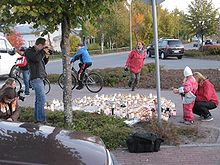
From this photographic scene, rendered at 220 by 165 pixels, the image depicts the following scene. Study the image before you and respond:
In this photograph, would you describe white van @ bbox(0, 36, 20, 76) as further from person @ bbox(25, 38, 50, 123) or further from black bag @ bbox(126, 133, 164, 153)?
black bag @ bbox(126, 133, 164, 153)

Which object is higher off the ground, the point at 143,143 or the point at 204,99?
the point at 204,99

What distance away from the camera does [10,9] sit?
22.7 feet

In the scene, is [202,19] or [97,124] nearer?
[97,124]

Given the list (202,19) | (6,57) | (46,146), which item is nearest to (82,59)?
(6,57)

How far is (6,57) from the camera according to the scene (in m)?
20.5

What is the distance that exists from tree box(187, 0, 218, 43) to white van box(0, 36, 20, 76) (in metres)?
24.8

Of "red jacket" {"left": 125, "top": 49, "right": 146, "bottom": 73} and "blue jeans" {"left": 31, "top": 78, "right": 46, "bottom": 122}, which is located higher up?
"red jacket" {"left": 125, "top": 49, "right": 146, "bottom": 73}

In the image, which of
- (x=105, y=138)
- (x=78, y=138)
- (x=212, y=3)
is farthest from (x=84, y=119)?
(x=212, y=3)

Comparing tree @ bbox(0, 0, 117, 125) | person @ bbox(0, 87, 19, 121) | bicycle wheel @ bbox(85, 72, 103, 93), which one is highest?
tree @ bbox(0, 0, 117, 125)

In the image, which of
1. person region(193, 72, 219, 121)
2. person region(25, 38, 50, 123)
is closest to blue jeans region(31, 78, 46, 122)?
person region(25, 38, 50, 123)

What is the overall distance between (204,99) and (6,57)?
13.3 metres

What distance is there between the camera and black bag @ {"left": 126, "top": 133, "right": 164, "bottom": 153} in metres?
6.75

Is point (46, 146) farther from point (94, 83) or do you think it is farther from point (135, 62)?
point (135, 62)

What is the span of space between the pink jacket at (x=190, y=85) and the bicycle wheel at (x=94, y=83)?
552cm
